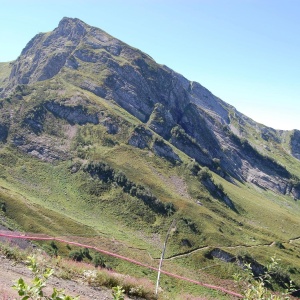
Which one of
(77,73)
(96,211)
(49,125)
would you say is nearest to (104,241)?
(96,211)

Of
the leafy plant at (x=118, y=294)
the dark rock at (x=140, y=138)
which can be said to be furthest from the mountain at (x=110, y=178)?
the leafy plant at (x=118, y=294)

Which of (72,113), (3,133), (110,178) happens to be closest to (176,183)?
(110,178)

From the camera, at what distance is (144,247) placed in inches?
3529

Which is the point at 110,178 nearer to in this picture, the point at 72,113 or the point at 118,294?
the point at 72,113

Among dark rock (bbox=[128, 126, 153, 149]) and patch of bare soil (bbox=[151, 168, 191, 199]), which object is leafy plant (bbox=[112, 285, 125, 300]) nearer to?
patch of bare soil (bbox=[151, 168, 191, 199])

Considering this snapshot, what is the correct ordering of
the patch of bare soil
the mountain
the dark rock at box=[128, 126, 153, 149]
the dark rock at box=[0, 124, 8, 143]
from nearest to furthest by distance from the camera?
the mountain < the dark rock at box=[0, 124, 8, 143] < the patch of bare soil < the dark rock at box=[128, 126, 153, 149]

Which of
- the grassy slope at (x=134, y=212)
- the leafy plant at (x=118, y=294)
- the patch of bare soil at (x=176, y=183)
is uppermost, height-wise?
the leafy plant at (x=118, y=294)

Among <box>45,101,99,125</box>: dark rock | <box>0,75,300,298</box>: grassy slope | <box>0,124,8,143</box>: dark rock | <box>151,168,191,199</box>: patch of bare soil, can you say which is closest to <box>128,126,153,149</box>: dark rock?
<box>0,75,300,298</box>: grassy slope

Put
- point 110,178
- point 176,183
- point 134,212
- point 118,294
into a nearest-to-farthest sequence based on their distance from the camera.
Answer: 1. point 118,294
2. point 134,212
3. point 110,178
4. point 176,183

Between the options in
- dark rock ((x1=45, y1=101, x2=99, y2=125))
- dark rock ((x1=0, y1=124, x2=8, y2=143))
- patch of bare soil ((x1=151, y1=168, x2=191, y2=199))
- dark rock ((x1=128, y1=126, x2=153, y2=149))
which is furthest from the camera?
dark rock ((x1=45, y1=101, x2=99, y2=125))

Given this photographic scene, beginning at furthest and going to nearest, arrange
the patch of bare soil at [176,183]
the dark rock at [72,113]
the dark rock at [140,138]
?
the dark rock at [72,113]
the dark rock at [140,138]
the patch of bare soil at [176,183]

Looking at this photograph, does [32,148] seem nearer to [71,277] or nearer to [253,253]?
[253,253]

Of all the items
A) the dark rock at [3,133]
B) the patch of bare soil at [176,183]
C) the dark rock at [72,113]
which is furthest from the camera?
the dark rock at [72,113]

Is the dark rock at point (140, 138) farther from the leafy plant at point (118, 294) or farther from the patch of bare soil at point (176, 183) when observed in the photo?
the leafy plant at point (118, 294)
